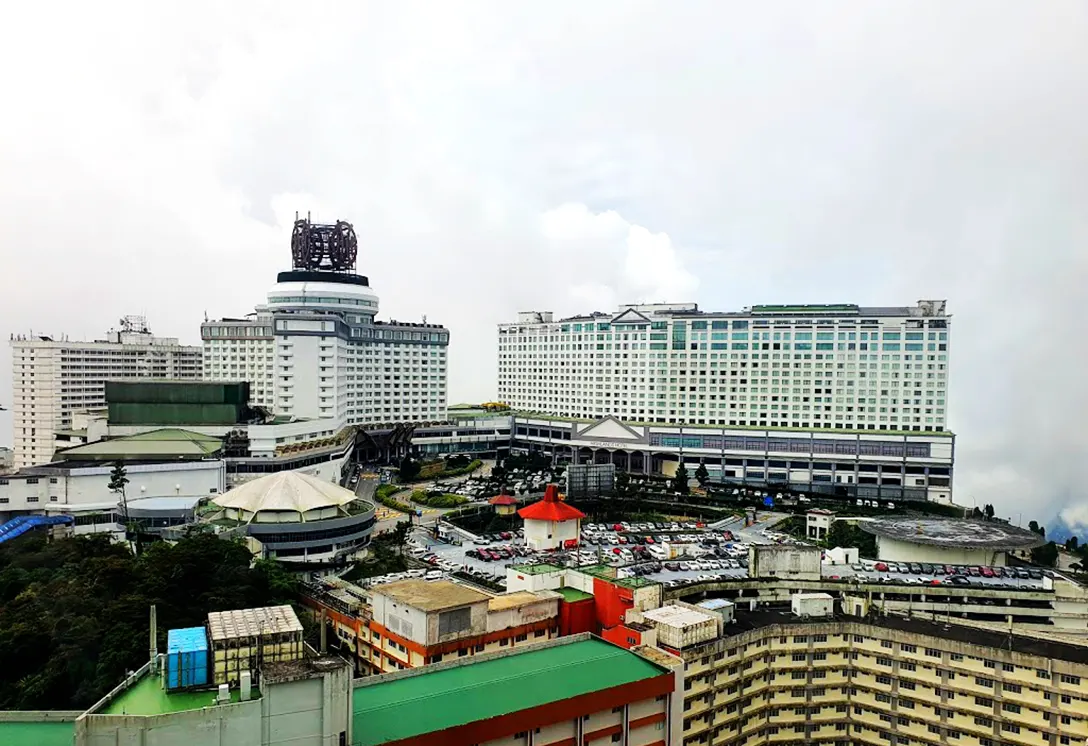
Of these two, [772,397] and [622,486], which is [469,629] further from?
[772,397]

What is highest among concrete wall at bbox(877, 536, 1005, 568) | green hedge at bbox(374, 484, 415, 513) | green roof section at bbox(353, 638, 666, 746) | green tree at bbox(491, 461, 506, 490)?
green roof section at bbox(353, 638, 666, 746)

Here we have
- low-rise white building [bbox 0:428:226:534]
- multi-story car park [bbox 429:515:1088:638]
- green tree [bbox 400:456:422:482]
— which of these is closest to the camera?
multi-story car park [bbox 429:515:1088:638]

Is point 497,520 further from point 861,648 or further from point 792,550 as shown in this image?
point 861,648

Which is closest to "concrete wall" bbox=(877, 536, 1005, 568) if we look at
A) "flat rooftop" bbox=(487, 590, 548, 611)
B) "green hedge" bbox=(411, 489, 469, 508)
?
"flat rooftop" bbox=(487, 590, 548, 611)

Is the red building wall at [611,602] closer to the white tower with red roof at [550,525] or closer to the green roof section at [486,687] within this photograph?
the green roof section at [486,687]

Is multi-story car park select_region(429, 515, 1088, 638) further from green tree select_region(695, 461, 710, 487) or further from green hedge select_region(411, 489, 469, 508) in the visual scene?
green tree select_region(695, 461, 710, 487)

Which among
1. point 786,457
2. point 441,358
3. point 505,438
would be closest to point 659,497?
point 786,457
